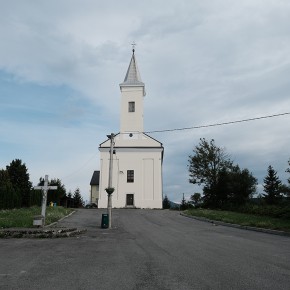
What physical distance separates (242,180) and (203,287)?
37.9m

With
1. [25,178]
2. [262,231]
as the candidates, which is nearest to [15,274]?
[262,231]

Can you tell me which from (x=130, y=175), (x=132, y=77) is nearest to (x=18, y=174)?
(x=130, y=175)

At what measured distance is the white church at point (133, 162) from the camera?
50.4 metres

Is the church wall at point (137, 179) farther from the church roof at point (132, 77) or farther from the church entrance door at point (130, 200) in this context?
the church roof at point (132, 77)

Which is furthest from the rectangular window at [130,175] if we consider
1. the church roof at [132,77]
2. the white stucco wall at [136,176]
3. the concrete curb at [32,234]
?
the concrete curb at [32,234]

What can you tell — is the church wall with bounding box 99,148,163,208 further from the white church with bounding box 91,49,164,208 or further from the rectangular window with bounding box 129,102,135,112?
the rectangular window with bounding box 129,102,135,112

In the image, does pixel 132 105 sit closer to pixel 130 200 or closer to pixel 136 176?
pixel 136 176

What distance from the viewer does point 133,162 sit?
171 feet

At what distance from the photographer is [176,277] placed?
7.46 metres

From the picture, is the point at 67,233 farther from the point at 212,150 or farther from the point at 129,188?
the point at 212,150

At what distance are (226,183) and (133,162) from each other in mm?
14152

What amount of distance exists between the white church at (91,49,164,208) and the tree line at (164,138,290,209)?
24.5 feet

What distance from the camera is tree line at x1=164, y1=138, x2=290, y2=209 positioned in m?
42.9

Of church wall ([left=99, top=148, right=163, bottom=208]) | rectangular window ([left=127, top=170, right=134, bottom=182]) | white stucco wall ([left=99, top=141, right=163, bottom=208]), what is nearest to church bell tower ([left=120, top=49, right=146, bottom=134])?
white stucco wall ([left=99, top=141, right=163, bottom=208])
